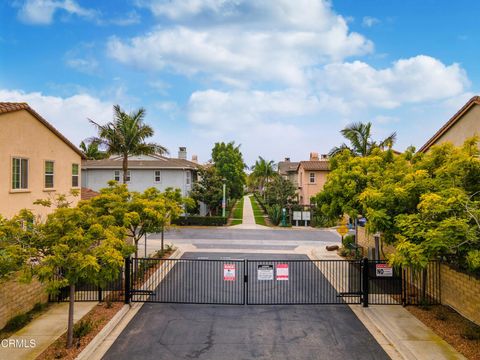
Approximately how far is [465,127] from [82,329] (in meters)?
16.9

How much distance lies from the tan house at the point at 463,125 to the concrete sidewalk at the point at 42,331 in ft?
52.9

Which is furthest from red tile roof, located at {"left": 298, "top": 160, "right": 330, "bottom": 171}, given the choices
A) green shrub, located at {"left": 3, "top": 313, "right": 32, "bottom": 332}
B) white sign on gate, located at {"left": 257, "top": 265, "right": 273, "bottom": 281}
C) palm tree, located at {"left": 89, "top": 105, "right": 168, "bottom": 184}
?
green shrub, located at {"left": 3, "top": 313, "right": 32, "bottom": 332}

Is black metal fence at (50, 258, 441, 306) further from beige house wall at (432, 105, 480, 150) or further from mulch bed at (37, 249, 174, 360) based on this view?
beige house wall at (432, 105, 480, 150)

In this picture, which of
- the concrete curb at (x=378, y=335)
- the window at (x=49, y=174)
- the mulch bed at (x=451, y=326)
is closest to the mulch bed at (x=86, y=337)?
the concrete curb at (x=378, y=335)

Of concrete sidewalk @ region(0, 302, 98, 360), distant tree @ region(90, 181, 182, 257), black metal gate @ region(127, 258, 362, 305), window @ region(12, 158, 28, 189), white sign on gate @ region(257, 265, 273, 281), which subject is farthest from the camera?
window @ region(12, 158, 28, 189)

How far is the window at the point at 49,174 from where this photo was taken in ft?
59.9

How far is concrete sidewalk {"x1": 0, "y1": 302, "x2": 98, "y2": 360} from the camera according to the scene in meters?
8.23

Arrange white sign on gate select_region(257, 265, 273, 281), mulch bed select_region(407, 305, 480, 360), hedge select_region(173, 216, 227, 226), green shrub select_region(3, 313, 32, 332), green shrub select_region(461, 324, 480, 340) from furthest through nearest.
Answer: hedge select_region(173, 216, 227, 226) < white sign on gate select_region(257, 265, 273, 281) < green shrub select_region(3, 313, 32, 332) < green shrub select_region(461, 324, 480, 340) < mulch bed select_region(407, 305, 480, 360)

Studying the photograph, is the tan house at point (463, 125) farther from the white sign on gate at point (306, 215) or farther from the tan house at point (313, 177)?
the tan house at point (313, 177)

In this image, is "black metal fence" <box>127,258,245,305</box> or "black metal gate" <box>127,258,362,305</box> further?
"black metal fence" <box>127,258,245,305</box>

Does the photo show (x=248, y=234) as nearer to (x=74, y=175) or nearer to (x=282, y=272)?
(x=74, y=175)

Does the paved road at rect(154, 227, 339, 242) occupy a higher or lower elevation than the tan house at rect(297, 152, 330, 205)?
lower

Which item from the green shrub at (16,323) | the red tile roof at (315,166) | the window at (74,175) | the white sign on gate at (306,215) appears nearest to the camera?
the green shrub at (16,323)

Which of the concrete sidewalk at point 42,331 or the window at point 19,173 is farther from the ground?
the window at point 19,173
